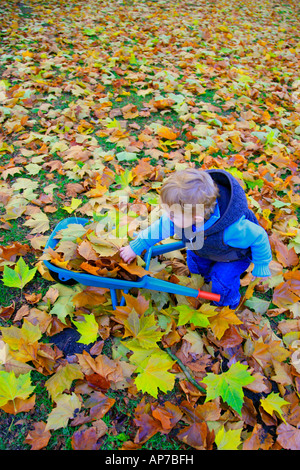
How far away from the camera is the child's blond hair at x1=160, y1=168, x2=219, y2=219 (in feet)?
4.64

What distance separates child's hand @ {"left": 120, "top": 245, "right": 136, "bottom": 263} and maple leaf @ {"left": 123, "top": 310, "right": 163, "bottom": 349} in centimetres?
33

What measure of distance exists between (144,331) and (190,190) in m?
0.82

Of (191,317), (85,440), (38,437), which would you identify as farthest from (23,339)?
(191,317)

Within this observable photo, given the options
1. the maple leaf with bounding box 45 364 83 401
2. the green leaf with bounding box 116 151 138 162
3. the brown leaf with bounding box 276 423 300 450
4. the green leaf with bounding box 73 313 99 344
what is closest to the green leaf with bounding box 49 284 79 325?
the green leaf with bounding box 73 313 99 344

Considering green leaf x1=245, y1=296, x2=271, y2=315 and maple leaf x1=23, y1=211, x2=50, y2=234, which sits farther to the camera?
maple leaf x1=23, y1=211, x2=50, y2=234

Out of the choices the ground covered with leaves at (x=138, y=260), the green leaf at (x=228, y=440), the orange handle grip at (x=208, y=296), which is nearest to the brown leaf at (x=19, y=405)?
the ground covered with leaves at (x=138, y=260)

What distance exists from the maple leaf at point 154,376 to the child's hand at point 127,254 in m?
0.54

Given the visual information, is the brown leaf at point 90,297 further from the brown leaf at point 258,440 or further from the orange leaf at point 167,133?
the orange leaf at point 167,133

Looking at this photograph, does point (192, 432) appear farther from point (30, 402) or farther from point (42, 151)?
point (42, 151)

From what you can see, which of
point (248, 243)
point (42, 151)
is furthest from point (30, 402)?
point (42, 151)

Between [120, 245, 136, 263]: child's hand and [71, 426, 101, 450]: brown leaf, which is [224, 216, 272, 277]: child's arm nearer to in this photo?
[120, 245, 136, 263]: child's hand

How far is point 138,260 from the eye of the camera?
1689mm

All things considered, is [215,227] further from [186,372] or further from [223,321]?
[186,372]

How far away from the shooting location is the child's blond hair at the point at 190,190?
1.41m
